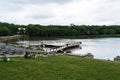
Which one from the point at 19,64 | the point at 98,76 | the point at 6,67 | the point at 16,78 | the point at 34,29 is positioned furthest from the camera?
the point at 34,29

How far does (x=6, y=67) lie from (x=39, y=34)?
173 m

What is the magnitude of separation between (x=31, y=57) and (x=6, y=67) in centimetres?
727

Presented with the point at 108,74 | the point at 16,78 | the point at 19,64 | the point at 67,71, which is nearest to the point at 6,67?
the point at 19,64

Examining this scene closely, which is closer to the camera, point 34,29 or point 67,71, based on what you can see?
point 67,71

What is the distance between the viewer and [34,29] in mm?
191625

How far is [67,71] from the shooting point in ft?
68.7

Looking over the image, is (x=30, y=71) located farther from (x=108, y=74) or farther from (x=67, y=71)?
(x=108, y=74)

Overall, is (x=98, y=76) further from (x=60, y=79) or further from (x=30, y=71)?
(x=30, y=71)

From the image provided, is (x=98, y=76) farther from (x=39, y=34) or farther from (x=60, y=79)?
(x=39, y=34)

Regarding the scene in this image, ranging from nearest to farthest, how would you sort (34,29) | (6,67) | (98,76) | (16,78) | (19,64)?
(16,78) → (98,76) → (6,67) → (19,64) → (34,29)

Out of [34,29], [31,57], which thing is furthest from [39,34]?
[31,57]

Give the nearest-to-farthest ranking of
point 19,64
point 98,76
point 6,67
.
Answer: point 98,76 < point 6,67 < point 19,64

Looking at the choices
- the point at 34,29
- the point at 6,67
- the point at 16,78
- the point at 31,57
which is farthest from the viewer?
the point at 34,29

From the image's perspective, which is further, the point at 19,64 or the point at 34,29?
the point at 34,29
